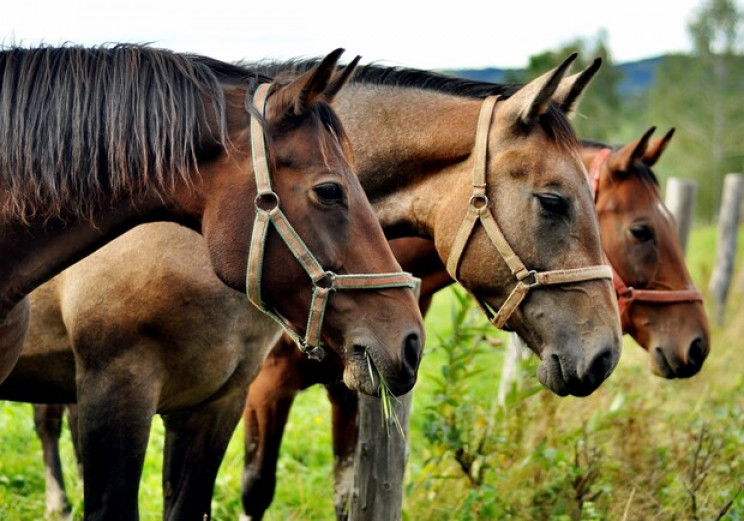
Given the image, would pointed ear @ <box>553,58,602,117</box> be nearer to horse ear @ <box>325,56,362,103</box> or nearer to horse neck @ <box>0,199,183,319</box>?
horse ear @ <box>325,56,362,103</box>

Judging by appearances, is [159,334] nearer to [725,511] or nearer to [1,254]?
[1,254]

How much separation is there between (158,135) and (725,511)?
3058mm

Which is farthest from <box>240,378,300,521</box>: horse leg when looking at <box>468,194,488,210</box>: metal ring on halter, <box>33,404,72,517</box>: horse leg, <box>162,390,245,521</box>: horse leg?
<box>468,194,488,210</box>: metal ring on halter

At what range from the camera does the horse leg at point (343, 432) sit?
192 inches

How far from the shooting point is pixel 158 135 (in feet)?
9.11

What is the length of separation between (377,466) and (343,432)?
3.58 feet

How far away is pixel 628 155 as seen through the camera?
499 centimetres

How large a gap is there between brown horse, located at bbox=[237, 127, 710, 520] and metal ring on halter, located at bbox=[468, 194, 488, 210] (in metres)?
1.09

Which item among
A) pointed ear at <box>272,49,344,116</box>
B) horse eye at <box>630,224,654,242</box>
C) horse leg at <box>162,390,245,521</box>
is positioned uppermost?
pointed ear at <box>272,49,344,116</box>

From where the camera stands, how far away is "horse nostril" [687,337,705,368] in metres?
4.85

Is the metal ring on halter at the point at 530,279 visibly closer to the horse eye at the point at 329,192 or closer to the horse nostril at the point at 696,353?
the horse eye at the point at 329,192

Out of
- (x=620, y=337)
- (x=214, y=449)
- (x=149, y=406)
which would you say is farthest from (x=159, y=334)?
(x=620, y=337)

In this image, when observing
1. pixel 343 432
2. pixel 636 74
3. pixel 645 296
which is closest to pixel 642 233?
pixel 645 296

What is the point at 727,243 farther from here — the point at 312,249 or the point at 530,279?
the point at 312,249
